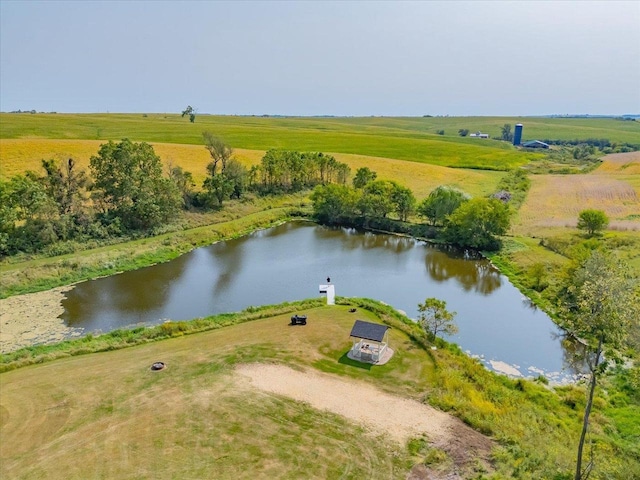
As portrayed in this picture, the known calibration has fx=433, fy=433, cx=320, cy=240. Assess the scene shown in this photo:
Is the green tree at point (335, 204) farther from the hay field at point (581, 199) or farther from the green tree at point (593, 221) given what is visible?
the green tree at point (593, 221)

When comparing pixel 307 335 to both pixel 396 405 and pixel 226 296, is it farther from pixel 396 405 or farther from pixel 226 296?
pixel 226 296

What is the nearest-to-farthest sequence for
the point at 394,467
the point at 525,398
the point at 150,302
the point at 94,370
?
the point at 394,467, the point at 525,398, the point at 94,370, the point at 150,302

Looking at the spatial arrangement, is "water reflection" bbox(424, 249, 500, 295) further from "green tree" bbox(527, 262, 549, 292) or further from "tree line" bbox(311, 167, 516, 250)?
"tree line" bbox(311, 167, 516, 250)

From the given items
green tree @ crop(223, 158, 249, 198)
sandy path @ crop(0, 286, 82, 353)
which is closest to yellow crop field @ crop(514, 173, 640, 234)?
green tree @ crop(223, 158, 249, 198)

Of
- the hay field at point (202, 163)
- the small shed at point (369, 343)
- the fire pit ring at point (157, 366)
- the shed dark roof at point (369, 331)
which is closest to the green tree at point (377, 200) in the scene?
the hay field at point (202, 163)

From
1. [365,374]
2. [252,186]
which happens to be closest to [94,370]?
[365,374]
